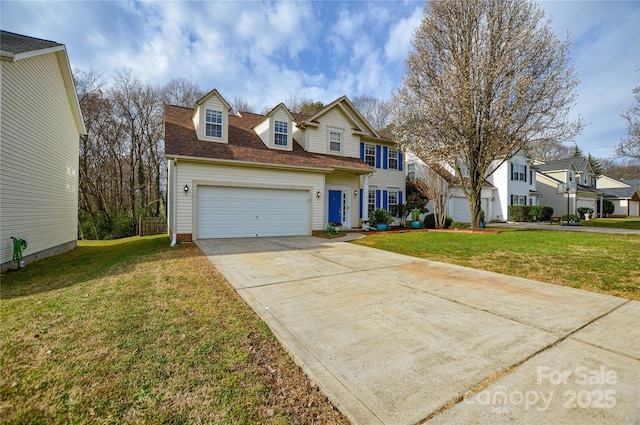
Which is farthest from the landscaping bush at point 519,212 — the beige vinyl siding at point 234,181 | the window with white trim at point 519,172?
the beige vinyl siding at point 234,181

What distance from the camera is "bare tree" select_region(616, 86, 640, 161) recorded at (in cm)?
1769

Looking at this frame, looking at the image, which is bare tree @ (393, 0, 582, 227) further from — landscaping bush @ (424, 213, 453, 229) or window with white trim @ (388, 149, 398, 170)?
landscaping bush @ (424, 213, 453, 229)

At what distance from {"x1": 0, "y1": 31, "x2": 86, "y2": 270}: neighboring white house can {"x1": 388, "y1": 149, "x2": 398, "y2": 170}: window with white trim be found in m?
15.9

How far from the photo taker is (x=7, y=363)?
Result: 2.63m

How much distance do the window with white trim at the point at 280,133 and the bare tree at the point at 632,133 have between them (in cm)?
2146

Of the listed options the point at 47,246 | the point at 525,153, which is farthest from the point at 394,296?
the point at 525,153

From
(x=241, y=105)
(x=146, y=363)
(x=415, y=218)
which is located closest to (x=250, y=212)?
(x=146, y=363)

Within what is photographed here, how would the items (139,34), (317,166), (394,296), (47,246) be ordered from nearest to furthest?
(394,296)
(47,246)
(139,34)
(317,166)

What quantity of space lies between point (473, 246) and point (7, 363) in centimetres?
1083

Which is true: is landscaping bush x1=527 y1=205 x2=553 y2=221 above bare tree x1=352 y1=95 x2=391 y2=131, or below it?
below

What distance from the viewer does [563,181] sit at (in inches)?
1227

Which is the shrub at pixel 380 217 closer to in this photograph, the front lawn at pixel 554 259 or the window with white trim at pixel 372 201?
the window with white trim at pixel 372 201

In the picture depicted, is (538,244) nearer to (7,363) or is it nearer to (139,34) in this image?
(7,363)

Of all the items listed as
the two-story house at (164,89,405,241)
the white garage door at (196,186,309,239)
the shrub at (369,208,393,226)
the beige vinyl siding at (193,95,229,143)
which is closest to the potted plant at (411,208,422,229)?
the shrub at (369,208,393,226)
